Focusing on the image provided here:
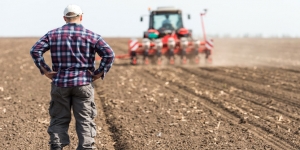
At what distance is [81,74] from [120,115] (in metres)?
3.63

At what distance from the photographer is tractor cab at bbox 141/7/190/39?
65.9 ft

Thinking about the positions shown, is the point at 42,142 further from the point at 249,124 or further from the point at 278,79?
the point at 278,79

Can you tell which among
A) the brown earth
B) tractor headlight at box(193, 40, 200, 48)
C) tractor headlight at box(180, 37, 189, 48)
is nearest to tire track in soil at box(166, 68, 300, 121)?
the brown earth

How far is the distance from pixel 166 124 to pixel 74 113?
2844 mm

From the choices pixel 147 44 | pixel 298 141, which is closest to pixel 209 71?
pixel 147 44

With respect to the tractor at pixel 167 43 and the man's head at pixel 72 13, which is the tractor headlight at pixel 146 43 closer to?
the tractor at pixel 167 43

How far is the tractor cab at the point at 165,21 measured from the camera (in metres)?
20.1

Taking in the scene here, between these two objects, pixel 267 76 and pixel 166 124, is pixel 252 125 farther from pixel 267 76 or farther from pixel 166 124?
pixel 267 76

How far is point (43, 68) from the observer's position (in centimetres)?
493

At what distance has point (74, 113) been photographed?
4.89 m

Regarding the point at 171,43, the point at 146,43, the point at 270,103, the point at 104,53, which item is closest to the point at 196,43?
the point at 171,43

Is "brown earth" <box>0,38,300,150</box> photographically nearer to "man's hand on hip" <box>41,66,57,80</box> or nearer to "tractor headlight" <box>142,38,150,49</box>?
"man's hand on hip" <box>41,66,57,80</box>

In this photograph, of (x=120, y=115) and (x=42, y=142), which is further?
(x=120, y=115)

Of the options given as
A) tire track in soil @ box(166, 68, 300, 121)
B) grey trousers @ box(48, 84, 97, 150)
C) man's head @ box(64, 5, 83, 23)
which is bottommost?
tire track in soil @ box(166, 68, 300, 121)
